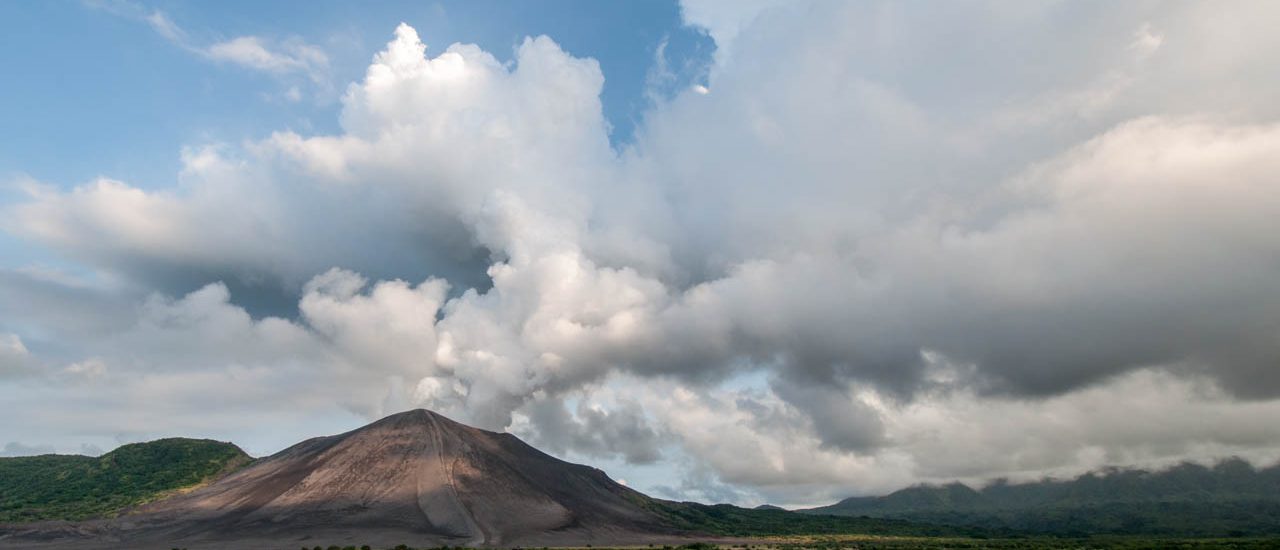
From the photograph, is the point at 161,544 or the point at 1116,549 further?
the point at 161,544

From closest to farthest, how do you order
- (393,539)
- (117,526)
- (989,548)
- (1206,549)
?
(1206,549)
(989,548)
(393,539)
(117,526)

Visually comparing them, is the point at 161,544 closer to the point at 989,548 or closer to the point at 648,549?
the point at 648,549

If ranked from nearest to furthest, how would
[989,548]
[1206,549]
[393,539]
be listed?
[1206,549] < [989,548] < [393,539]

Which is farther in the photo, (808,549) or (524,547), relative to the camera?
(524,547)

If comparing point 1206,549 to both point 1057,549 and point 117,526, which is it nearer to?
point 1057,549

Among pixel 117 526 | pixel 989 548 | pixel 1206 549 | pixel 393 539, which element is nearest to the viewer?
pixel 1206 549

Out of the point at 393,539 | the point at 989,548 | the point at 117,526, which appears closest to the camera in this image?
the point at 989,548

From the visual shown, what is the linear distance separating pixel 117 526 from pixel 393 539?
7459 centimetres

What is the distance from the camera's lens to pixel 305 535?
185 m

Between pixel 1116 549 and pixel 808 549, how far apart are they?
64553 mm

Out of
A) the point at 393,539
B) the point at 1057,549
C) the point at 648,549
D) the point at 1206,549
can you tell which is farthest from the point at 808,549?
the point at 393,539

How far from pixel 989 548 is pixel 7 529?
22828 cm

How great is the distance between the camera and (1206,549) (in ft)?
523

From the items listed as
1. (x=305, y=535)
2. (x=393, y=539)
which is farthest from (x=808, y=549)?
(x=305, y=535)
